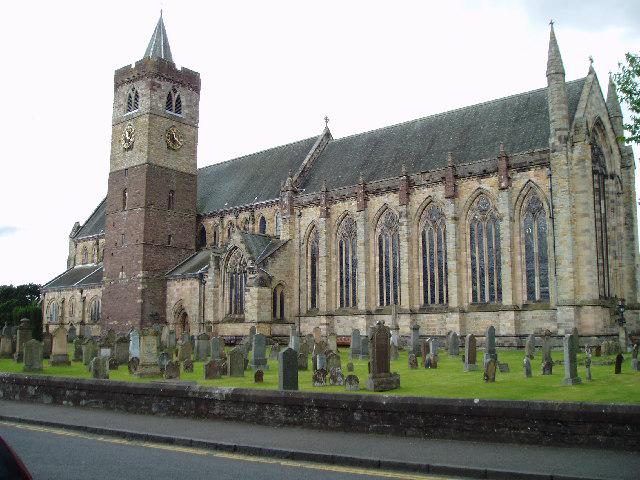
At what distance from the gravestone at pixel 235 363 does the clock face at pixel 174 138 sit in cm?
3051

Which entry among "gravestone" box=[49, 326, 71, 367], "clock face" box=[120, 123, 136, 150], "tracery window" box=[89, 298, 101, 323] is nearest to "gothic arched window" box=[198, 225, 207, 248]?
"clock face" box=[120, 123, 136, 150]

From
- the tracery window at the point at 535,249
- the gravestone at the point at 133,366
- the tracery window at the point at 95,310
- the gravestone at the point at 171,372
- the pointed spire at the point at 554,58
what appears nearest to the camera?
the gravestone at the point at 171,372

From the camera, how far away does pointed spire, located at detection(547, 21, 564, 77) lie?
3067 cm

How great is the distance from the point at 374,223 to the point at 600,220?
12.5 metres

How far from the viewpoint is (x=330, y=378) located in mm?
17344

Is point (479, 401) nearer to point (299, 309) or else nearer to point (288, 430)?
point (288, 430)

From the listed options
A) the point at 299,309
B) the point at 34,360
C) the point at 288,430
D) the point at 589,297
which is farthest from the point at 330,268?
the point at 288,430

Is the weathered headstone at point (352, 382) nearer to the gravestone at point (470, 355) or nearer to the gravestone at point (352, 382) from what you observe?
the gravestone at point (352, 382)

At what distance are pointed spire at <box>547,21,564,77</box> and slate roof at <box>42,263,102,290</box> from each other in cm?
3762

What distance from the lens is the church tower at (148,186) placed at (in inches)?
1809

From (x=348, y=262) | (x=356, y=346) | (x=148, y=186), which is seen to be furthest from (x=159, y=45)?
(x=356, y=346)

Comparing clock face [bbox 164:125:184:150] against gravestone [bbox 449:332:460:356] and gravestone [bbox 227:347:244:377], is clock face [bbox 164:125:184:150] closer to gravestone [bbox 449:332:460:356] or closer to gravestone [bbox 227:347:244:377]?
gravestone [bbox 449:332:460:356]

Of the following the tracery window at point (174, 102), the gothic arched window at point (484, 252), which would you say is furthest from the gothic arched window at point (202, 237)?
the gothic arched window at point (484, 252)

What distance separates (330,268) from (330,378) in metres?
22.8
